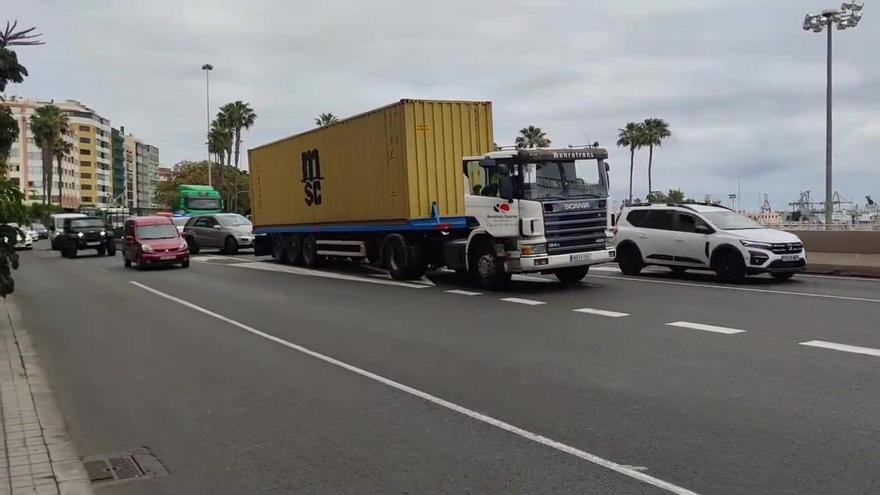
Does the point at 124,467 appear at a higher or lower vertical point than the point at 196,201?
lower

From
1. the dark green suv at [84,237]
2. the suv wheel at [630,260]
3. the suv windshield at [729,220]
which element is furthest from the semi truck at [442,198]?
the dark green suv at [84,237]

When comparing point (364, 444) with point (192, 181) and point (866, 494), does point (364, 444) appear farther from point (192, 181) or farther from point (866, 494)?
point (192, 181)

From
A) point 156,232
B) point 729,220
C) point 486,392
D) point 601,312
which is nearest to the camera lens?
point 486,392

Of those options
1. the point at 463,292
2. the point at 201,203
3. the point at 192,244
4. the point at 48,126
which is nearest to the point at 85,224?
the point at 192,244

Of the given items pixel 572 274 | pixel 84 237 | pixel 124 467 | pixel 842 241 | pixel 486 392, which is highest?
pixel 84 237

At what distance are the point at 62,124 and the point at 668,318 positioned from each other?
279ft

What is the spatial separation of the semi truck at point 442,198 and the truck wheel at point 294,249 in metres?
0.26

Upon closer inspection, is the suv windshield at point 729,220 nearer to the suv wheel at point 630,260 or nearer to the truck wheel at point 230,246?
the suv wheel at point 630,260

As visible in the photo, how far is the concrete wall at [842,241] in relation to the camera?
2164 cm

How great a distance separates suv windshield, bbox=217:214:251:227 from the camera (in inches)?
1278

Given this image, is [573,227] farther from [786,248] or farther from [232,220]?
[232,220]

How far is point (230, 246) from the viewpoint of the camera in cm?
3225

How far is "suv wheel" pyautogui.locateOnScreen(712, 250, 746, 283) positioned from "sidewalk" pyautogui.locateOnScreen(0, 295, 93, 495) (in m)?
13.1

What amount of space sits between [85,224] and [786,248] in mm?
28256
